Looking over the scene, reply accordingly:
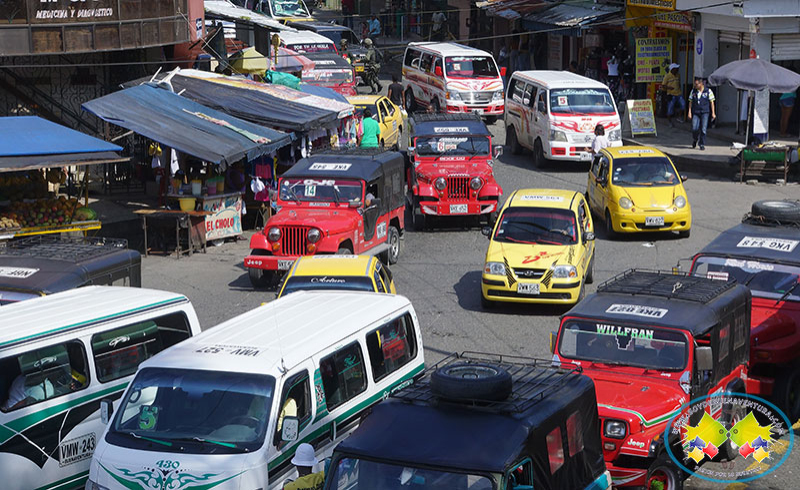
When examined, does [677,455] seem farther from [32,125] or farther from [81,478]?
[32,125]

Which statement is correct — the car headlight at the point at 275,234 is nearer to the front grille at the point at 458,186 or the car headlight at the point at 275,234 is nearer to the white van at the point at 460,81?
the front grille at the point at 458,186

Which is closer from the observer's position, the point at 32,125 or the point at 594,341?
the point at 594,341

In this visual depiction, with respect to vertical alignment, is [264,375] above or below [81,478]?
above

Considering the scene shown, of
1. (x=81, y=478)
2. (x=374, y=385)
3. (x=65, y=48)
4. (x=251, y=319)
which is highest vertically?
(x=65, y=48)

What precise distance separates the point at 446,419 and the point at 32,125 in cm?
1484

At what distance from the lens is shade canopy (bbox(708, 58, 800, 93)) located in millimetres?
24594

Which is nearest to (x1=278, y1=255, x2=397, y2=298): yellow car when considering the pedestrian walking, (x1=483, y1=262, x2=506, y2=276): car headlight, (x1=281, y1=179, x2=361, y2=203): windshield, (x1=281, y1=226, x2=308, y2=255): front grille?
(x1=483, y1=262, x2=506, y2=276): car headlight

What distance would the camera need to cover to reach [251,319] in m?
10.1

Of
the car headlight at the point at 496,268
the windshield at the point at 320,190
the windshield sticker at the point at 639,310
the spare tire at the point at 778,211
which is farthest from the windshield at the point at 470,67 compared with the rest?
the windshield sticker at the point at 639,310

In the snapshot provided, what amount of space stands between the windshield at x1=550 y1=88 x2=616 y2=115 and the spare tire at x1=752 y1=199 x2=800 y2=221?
490 inches

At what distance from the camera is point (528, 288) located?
52.4 feet

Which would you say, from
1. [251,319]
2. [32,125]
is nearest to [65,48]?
[32,125]

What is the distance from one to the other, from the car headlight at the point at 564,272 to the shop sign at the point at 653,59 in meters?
18.0

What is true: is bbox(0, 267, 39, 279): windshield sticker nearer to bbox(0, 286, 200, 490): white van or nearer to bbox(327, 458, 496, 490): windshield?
bbox(0, 286, 200, 490): white van
